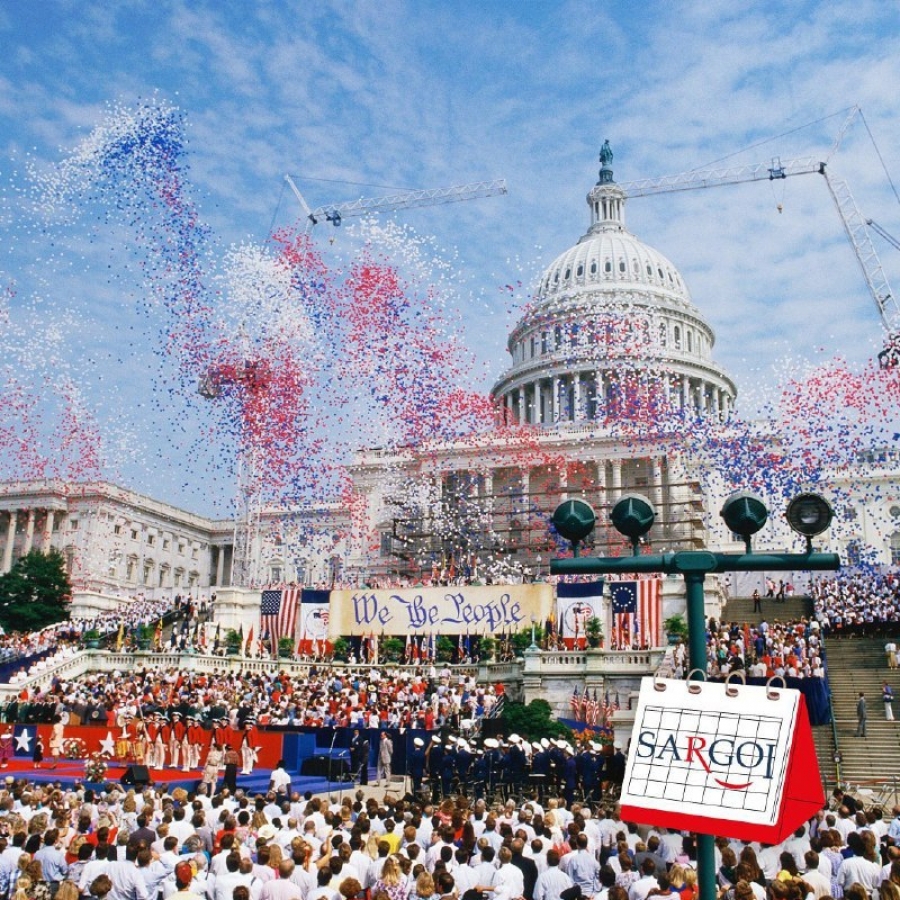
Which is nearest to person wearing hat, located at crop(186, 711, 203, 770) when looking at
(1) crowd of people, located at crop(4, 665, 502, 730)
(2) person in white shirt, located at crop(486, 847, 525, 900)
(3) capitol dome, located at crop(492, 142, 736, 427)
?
(1) crowd of people, located at crop(4, 665, 502, 730)

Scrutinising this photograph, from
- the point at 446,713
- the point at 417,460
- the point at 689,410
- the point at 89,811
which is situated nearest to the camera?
the point at 89,811

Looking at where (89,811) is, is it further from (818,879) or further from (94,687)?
(94,687)

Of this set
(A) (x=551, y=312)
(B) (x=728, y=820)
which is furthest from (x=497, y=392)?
(B) (x=728, y=820)

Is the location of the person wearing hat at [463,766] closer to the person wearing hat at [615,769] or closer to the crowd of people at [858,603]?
the person wearing hat at [615,769]

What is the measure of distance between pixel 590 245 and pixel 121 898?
116931mm

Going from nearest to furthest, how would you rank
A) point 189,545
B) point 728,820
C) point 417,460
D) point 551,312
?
point 728,820, point 417,460, point 551,312, point 189,545

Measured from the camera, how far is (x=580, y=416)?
331 ft

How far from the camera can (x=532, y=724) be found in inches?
1398

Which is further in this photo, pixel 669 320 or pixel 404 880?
pixel 669 320

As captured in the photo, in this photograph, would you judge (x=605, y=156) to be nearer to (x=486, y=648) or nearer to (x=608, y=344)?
(x=608, y=344)

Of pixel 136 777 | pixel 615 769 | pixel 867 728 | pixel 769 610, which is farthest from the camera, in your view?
pixel 769 610

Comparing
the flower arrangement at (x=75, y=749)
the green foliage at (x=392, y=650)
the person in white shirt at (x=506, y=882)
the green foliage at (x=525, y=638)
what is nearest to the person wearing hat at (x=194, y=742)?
the flower arrangement at (x=75, y=749)

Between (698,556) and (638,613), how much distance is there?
3683cm

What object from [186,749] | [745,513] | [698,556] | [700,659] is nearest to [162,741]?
[186,749]
